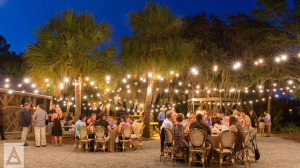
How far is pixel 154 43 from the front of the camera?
14.9 meters

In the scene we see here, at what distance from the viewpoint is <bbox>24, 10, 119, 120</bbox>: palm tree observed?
12.6 meters

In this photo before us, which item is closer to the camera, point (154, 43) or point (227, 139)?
point (227, 139)

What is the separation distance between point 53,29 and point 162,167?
858cm

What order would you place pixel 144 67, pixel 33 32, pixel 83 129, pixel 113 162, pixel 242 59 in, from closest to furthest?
pixel 113 162 → pixel 83 129 → pixel 33 32 → pixel 144 67 → pixel 242 59

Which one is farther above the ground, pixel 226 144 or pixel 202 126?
pixel 202 126

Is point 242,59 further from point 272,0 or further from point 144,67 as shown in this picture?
point 144,67

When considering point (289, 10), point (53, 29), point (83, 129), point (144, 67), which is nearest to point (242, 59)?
point (289, 10)

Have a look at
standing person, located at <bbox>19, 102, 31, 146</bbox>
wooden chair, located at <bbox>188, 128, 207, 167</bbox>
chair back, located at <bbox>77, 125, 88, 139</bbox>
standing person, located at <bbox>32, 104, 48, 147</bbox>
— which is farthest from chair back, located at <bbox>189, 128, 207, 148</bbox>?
standing person, located at <bbox>19, 102, 31, 146</bbox>

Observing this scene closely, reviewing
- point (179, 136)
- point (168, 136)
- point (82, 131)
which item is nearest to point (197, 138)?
point (179, 136)

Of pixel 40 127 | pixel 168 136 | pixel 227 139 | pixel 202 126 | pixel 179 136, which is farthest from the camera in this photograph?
pixel 40 127

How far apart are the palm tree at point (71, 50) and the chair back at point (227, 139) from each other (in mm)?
7136

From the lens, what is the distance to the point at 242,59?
22.9m

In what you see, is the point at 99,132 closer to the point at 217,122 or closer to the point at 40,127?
the point at 40,127

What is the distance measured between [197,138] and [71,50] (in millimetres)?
7604
